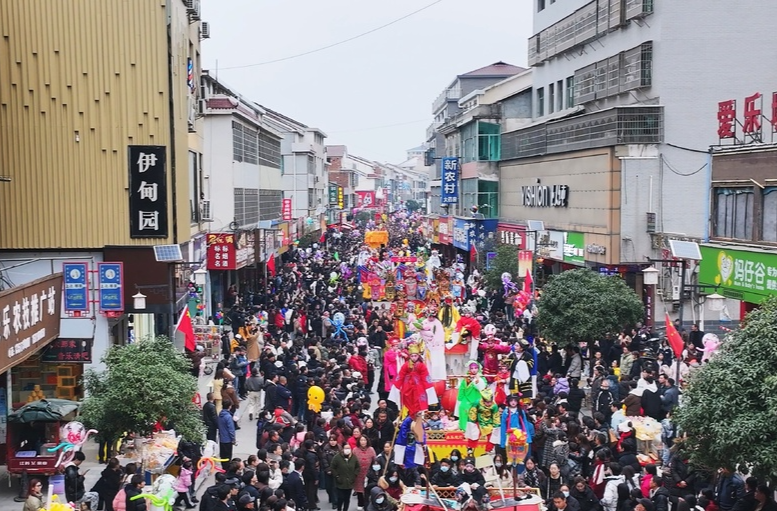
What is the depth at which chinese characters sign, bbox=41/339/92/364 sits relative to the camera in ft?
69.1

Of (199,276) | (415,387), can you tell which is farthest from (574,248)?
(415,387)

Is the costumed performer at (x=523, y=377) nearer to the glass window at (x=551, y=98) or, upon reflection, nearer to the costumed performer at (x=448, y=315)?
the costumed performer at (x=448, y=315)

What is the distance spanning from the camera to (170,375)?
Result: 56.8ft

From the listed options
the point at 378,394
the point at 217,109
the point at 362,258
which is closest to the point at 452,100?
the point at 362,258

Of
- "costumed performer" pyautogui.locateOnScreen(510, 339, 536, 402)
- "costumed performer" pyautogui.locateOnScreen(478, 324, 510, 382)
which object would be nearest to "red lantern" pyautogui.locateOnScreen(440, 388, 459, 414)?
"costumed performer" pyautogui.locateOnScreen(478, 324, 510, 382)

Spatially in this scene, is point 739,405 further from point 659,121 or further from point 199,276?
point 659,121

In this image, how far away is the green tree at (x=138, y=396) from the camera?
16828mm

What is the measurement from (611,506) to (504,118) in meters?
42.8

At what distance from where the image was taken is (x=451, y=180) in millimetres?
62906

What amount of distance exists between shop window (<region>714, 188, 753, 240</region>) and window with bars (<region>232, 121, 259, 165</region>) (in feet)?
70.1

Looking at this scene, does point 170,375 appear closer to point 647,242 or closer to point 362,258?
point 647,242

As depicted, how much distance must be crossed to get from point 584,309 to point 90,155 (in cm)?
1152

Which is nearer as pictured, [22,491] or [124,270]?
[22,491]

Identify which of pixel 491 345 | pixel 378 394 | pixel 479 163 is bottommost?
pixel 378 394
